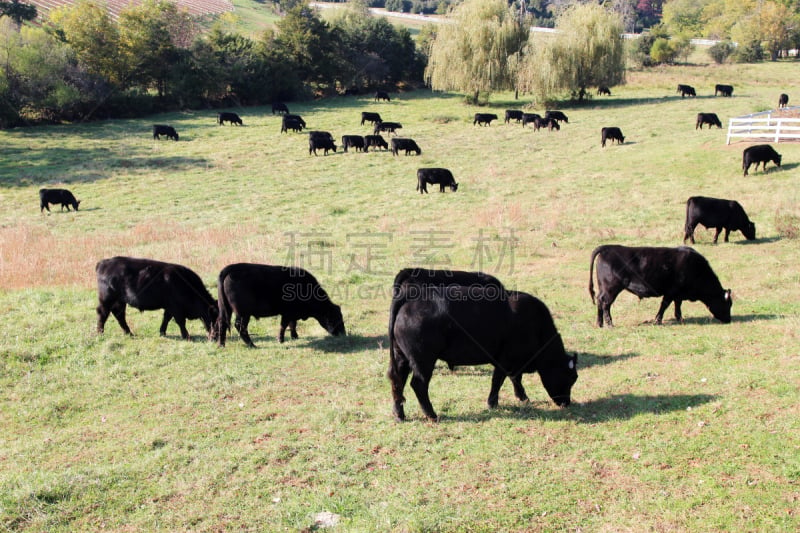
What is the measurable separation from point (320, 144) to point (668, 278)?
26.3 meters

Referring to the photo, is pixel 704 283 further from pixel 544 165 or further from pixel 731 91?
pixel 731 91

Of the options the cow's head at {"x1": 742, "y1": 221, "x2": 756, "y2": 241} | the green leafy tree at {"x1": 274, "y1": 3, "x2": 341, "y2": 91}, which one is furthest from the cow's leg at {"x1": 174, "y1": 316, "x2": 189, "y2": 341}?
the green leafy tree at {"x1": 274, "y1": 3, "x2": 341, "y2": 91}

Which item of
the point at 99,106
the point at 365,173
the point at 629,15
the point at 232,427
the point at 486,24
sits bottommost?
the point at 232,427

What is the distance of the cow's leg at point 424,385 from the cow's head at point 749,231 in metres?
12.5

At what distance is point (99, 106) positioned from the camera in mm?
45812

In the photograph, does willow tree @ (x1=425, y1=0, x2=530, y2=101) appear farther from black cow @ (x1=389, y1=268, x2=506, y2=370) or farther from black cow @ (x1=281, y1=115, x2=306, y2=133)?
black cow @ (x1=389, y1=268, x2=506, y2=370)

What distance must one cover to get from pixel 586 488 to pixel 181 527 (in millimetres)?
3746

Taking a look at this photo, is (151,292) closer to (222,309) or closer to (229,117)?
(222,309)

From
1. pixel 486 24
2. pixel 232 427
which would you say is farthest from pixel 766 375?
pixel 486 24

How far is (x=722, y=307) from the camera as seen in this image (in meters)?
10.3

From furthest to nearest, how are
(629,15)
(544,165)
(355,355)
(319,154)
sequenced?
(629,15) → (319,154) → (544,165) → (355,355)

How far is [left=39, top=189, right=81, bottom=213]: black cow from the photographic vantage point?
936 inches

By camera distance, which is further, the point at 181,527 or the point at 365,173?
the point at 365,173

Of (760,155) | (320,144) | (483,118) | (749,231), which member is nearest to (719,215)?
(749,231)
